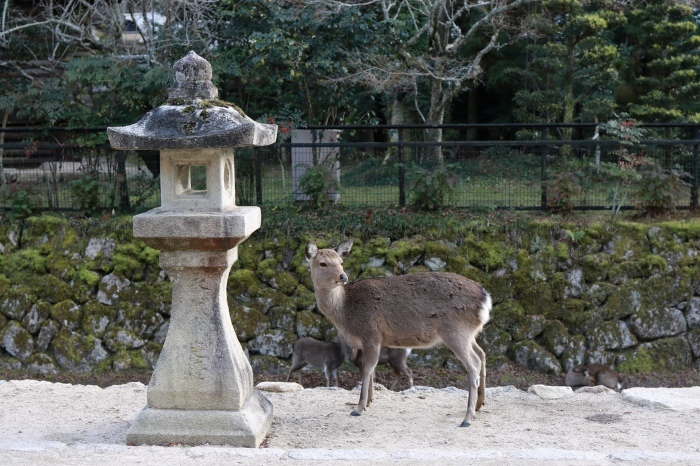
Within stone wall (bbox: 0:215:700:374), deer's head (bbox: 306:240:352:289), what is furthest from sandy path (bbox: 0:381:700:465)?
stone wall (bbox: 0:215:700:374)

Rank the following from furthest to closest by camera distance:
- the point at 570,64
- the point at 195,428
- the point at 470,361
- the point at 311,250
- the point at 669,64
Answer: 1. the point at 570,64
2. the point at 669,64
3. the point at 311,250
4. the point at 470,361
5. the point at 195,428

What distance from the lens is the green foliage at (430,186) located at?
13250 millimetres

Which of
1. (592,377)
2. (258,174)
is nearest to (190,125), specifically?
(592,377)

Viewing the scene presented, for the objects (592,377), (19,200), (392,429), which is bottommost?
(592,377)

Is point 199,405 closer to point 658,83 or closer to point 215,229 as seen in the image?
point 215,229

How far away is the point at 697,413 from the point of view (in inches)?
314

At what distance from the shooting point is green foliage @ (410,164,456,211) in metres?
13.2

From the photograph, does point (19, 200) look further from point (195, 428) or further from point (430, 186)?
point (195, 428)

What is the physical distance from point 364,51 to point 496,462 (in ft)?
32.6

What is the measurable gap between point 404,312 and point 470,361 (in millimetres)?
750

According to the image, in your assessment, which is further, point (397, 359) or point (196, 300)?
point (397, 359)

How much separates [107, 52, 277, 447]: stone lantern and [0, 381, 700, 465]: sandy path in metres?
0.22

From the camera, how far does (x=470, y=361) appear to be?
25.8 feet

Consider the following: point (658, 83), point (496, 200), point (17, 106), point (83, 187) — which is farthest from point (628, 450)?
point (658, 83)
